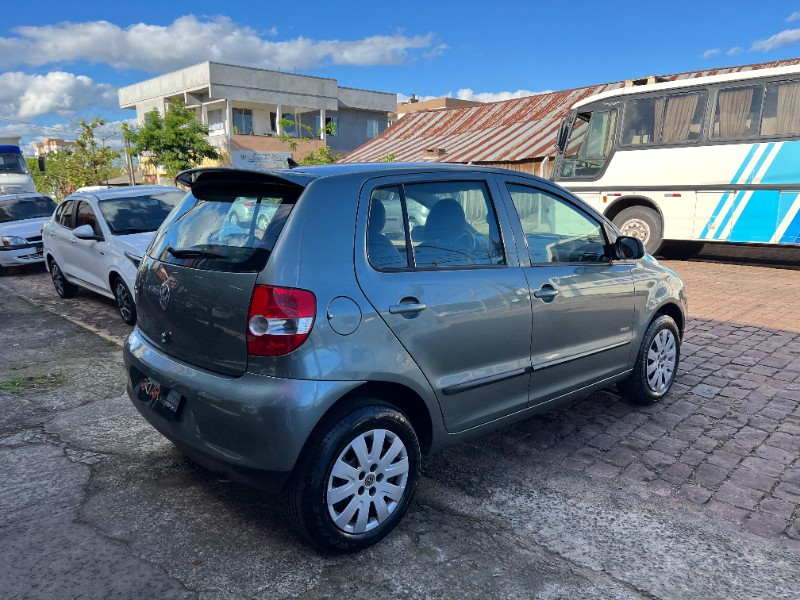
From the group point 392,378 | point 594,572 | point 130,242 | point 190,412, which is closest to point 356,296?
point 392,378

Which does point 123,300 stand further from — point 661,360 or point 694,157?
point 694,157

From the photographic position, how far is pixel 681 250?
527 inches

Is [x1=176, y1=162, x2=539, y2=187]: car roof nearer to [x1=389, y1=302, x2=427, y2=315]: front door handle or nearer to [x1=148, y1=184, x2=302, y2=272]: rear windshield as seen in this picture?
[x1=148, y1=184, x2=302, y2=272]: rear windshield

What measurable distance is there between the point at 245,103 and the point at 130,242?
3335 centimetres

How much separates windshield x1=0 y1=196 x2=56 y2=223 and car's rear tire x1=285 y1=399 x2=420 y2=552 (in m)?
12.9

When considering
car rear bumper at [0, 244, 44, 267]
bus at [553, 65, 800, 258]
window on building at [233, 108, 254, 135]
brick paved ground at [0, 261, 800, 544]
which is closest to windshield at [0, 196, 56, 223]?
car rear bumper at [0, 244, 44, 267]

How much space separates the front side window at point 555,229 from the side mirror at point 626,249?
0.27 ft

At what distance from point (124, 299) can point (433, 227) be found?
208 inches

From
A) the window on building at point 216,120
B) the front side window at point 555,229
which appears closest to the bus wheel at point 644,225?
the front side window at point 555,229

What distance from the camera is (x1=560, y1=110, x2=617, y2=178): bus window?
12.2m

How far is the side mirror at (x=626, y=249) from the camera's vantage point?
4086mm

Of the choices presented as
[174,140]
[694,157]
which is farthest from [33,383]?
[174,140]

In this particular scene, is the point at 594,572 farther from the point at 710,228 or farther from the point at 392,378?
the point at 710,228

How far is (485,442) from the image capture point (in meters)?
4.04
